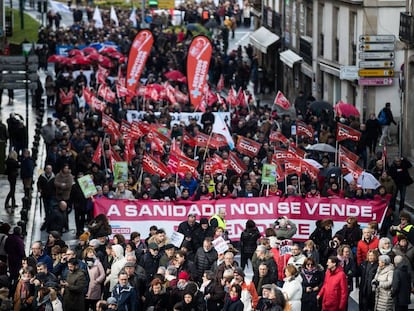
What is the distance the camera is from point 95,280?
2438cm

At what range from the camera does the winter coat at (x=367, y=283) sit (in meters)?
24.3

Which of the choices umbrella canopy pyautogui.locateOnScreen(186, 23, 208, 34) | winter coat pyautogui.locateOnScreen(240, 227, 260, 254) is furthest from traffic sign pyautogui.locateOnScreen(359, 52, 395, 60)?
umbrella canopy pyautogui.locateOnScreen(186, 23, 208, 34)

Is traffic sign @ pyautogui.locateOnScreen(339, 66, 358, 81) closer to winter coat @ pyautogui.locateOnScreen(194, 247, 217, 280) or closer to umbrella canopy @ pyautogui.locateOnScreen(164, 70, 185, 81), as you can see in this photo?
umbrella canopy @ pyautogui.locateOnScreen(164, 70, 185, 81)

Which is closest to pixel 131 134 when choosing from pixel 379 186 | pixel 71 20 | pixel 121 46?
pixel 379 186

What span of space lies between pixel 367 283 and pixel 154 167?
9.84 m

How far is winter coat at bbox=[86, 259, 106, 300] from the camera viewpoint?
24344mm

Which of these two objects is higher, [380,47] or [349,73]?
[380,47]

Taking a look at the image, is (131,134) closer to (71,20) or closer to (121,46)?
(121,46)

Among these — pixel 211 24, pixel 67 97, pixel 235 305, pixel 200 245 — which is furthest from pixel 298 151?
pixel 211 24

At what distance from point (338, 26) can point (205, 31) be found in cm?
2806

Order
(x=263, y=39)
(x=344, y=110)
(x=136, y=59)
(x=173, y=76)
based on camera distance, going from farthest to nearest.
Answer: (x=263, y=39), (x=173, y=76), (x=136, y=59), (x=344, y=110)

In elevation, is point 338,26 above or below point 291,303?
above

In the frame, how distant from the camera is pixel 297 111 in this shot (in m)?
49.3

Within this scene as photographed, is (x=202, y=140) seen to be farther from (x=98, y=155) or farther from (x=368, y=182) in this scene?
(x=368, y=182)
